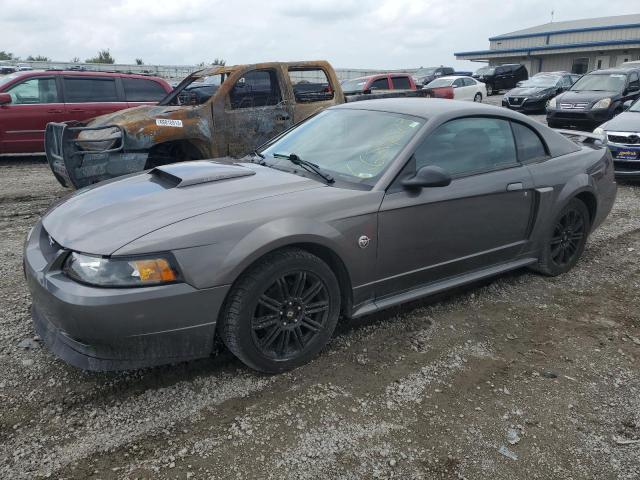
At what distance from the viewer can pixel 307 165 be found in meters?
3.50

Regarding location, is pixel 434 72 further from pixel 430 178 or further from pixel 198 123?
pixel 430 178

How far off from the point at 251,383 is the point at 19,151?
8.50 meters

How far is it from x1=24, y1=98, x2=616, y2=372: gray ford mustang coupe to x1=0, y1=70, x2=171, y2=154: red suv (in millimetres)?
6905

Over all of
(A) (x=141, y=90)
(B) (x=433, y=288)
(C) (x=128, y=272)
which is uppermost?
(A) (x=141, y=90)

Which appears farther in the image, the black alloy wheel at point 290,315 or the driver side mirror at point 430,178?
the driver side mirror at point 430,178

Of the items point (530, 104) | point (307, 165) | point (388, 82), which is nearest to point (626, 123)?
→ point (388, 82)

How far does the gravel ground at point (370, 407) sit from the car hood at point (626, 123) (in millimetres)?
5526

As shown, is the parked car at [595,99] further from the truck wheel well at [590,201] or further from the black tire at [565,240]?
the black tire at [565,240]

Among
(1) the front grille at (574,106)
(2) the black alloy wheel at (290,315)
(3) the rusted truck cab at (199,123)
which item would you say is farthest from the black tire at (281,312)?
(1) the front grille at (574,106)

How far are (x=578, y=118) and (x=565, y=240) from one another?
10.0 m

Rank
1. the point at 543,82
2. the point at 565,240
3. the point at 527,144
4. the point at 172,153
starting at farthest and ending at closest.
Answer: the point at 543,82 → the point at 172,153 → the point at 565,240 → the point at 527,144

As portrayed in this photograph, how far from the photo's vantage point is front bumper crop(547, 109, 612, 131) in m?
12.7

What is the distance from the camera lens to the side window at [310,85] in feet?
24.4

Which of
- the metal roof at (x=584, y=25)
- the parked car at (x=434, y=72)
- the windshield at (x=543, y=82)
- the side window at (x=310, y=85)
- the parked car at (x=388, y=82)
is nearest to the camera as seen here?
the side window at (x=310, y=85)
